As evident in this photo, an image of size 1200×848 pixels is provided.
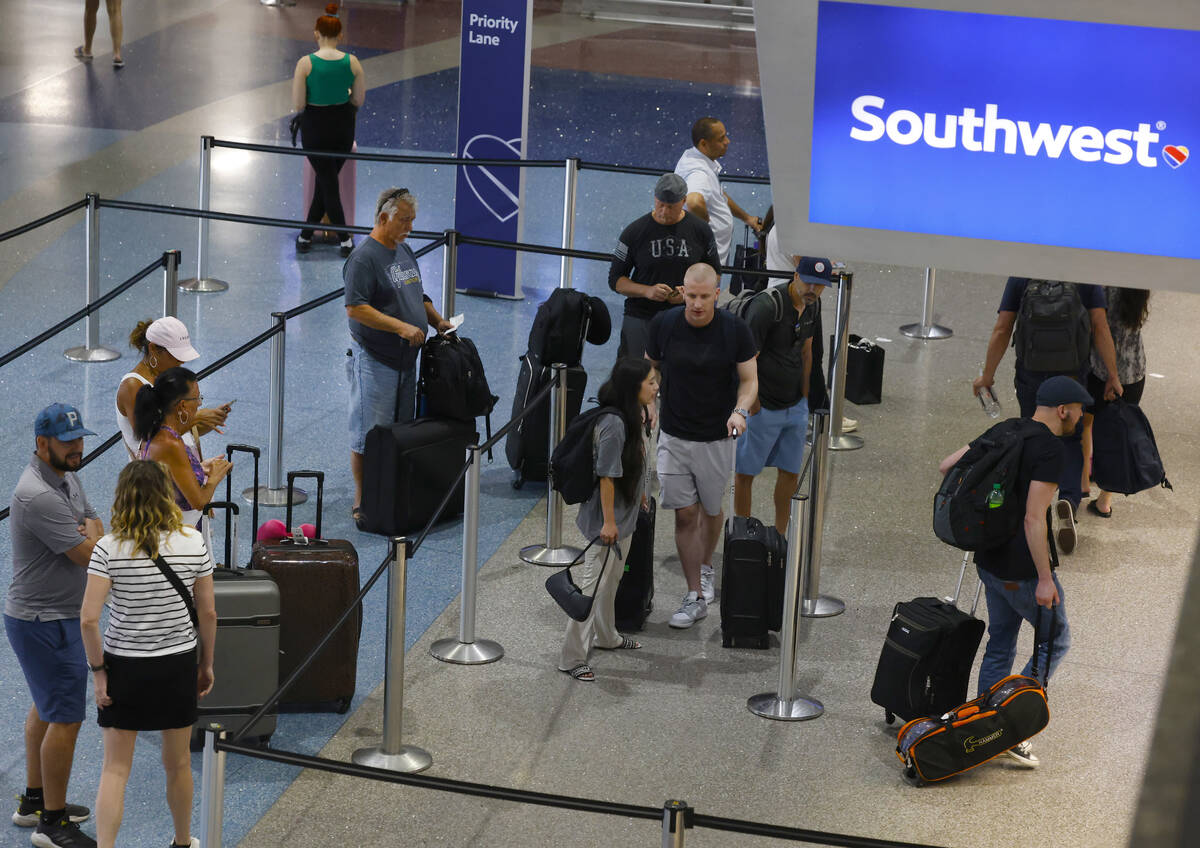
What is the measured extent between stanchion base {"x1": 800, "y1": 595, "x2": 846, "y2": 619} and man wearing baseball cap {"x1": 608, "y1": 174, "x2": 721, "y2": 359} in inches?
78.1

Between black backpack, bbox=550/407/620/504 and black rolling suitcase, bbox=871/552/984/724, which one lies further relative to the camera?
black backpack, bbox=550/407/620/504

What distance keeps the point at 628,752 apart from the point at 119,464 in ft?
13.4

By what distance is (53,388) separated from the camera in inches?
378

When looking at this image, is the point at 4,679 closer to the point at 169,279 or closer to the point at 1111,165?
the point at 169,279

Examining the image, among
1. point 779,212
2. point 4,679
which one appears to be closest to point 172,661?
point 4,679

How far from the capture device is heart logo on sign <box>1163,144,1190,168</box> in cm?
231

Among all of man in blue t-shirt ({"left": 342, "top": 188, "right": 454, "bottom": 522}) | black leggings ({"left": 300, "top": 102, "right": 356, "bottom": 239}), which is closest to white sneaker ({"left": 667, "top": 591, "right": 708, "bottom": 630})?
man in blue t-shirt ({"left": 342, "top": 188, "right": 454, "bottom": 522})

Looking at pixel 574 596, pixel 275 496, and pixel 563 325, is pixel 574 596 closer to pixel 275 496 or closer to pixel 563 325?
pixel 563 325

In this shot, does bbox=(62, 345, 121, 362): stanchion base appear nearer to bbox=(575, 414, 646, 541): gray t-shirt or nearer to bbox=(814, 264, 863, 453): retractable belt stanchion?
bbox=(575, 414, 646, 541): gray t-shirt

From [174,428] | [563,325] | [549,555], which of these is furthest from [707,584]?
[174,428]

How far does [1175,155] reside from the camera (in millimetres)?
2320

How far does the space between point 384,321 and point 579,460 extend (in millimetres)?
1723

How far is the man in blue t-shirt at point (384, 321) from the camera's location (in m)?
7.64

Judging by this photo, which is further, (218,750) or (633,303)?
(633,303)
